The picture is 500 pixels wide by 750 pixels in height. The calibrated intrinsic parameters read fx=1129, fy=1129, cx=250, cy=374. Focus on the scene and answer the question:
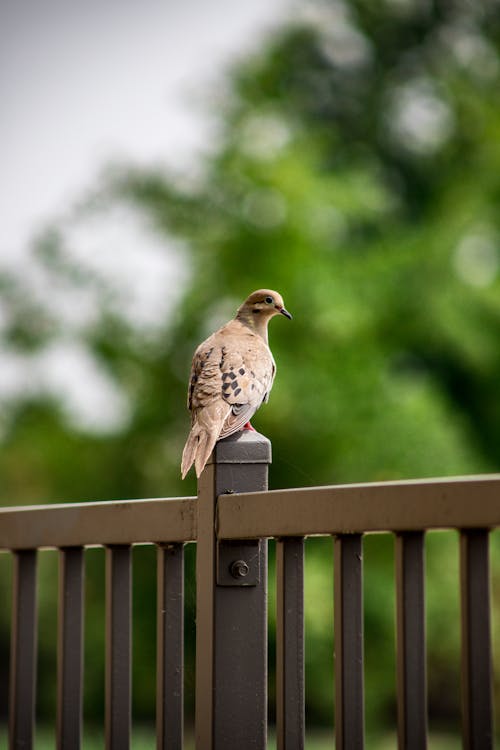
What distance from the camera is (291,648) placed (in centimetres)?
167

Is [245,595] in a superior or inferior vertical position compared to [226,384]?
inferior

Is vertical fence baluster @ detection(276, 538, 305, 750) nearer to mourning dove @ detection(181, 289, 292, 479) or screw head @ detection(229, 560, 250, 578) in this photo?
screw head @ detection(229, 560, 250, 578)

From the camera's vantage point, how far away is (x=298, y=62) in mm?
15508

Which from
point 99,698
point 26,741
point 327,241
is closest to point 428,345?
point 327,241

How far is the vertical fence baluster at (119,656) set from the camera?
6.67ft

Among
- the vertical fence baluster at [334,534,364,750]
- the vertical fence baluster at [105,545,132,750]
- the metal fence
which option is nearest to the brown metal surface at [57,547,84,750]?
the metal fence

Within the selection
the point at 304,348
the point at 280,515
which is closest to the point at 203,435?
the point at 280,515

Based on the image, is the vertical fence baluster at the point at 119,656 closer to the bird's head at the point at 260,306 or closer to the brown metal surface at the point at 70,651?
the brown metal surface at the point at 70,651

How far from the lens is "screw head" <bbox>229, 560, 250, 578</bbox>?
183cm

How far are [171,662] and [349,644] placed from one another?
50cm

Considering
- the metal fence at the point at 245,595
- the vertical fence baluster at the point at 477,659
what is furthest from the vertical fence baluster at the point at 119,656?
the vertical fence baluster at the point at 477,659

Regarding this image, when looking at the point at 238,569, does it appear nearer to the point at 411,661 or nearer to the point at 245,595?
the point at 245,595

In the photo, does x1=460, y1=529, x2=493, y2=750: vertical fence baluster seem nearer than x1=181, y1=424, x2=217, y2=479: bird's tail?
Yes

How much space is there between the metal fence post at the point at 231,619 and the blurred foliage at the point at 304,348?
→ 8.13 metres
